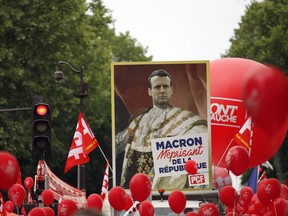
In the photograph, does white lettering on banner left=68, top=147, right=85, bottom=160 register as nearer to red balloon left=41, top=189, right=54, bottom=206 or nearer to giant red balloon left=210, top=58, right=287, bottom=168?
giant red balloon left=210, top=58, right=287, bottom=168

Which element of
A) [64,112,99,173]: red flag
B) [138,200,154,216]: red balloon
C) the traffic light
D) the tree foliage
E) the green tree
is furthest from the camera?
the green tree

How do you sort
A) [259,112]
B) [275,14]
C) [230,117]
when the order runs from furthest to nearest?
[275,14] → [230,117] → [259,112]

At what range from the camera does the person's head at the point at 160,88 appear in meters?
23.9

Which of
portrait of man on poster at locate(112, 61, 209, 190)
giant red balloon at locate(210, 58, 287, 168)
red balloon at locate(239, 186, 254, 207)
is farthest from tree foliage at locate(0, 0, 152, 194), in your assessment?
red balloon at locate(239, 186, 254, 207)

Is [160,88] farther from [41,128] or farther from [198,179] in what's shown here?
[41,128]

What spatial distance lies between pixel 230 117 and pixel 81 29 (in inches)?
927

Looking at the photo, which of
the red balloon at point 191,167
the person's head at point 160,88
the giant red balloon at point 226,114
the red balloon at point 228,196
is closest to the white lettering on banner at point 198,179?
the giant red balloon at point 226,114

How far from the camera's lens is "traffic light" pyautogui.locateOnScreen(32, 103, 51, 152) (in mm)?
20484

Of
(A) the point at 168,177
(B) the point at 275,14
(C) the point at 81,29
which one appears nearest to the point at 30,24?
(C) the point at 81,29

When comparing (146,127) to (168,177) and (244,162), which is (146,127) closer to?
(168,177)

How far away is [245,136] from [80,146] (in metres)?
6.23

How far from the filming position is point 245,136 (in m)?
23.3

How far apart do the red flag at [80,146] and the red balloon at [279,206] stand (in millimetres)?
10799

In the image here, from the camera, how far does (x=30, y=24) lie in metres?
44.8
